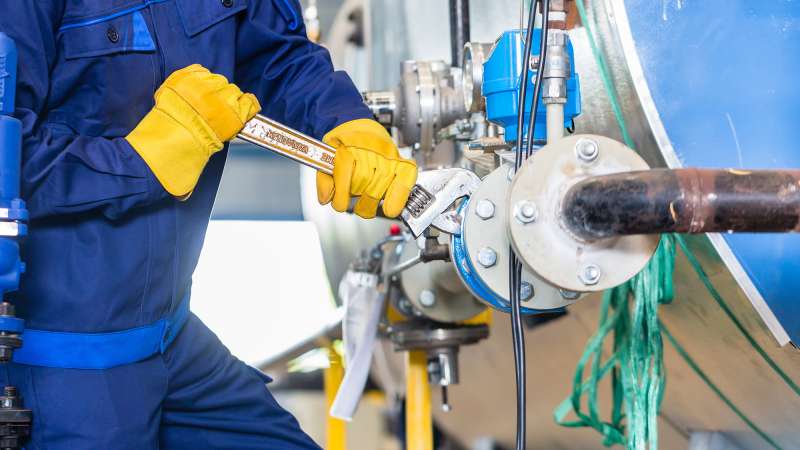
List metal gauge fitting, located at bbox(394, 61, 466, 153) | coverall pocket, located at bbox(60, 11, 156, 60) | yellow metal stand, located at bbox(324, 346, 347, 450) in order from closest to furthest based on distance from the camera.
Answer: coverall pocket, located at bbox(60, 11, 156, 60), metal gauge fitting, located at bbox(394, 61, 466, 153), yellow metal stand, located at bbox(324, 346, 347, 450)

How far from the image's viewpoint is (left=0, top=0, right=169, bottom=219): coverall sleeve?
1047mm

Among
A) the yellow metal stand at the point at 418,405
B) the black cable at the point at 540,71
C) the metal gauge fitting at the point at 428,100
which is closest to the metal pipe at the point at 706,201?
the black cable at the point at 540,71

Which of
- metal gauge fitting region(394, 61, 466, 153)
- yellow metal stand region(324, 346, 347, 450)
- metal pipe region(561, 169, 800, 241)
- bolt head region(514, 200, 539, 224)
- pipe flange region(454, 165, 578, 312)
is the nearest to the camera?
metal pipe region(561, 169, 800, 241)

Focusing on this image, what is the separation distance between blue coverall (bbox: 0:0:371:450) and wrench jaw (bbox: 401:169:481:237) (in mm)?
227

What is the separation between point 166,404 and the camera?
1271mm

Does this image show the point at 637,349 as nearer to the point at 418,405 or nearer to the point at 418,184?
the point at 418,184

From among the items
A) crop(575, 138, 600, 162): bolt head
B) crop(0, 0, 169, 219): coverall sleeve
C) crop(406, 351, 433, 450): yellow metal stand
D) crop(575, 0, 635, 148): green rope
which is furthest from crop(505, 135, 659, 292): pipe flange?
crop(406, 351, 433, 450): yellow metal stand

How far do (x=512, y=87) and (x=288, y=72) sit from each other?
Answer: 40 cm

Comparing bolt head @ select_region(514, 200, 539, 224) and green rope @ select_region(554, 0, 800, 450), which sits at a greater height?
bolt head @ select_region(514, 200, 539, 224)

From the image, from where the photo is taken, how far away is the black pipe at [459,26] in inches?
62.9

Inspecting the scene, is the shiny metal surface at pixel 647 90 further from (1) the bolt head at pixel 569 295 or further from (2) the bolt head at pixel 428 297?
(2) the bolt head at pixel 428 297

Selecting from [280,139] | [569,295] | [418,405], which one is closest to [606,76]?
[569,295]

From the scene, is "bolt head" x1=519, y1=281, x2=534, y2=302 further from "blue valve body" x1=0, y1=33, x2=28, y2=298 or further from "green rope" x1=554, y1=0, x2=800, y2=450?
"blue valve body" x1=0, y1=33, x2=28, y2=298

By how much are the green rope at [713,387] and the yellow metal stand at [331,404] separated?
34.0 inches
